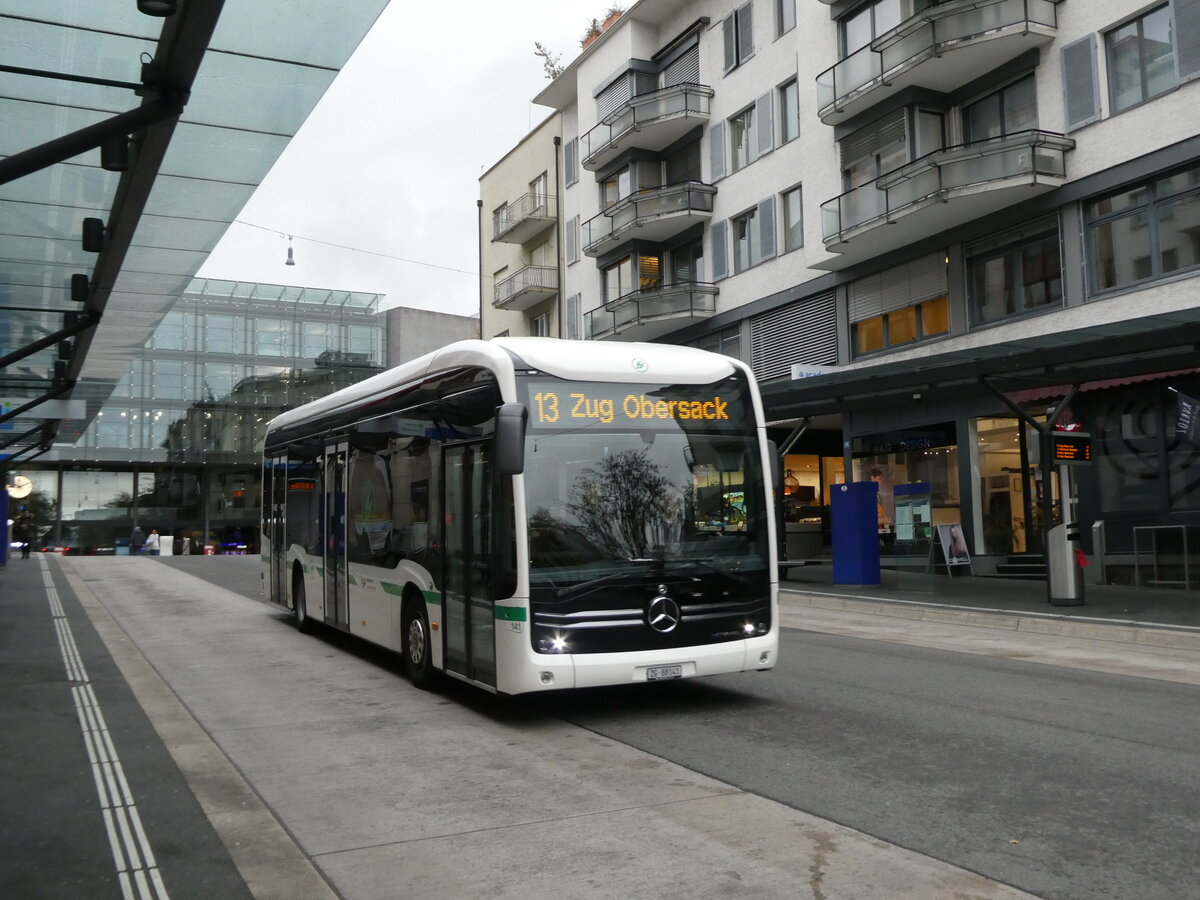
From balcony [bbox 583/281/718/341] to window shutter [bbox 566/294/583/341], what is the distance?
390cm

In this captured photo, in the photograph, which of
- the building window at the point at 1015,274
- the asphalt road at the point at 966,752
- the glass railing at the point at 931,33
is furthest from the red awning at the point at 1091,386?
the asphalt road at the point at 966,752

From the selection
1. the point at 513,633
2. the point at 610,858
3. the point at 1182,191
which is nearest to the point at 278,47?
the point at 513,633

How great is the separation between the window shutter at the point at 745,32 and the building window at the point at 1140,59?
12033mm

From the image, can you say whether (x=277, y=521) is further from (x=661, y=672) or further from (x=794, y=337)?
(x=794, y=337)

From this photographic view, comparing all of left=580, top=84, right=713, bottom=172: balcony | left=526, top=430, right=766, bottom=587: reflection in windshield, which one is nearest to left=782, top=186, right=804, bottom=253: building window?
left=580, top=84, right=713, bottom=172: balcony

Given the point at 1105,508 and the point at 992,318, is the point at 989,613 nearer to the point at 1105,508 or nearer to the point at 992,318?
the point at 1105,508

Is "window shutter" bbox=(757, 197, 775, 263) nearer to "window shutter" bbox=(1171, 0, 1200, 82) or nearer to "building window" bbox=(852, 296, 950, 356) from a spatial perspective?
"building window" bbox=(852, 296, 950, 356)

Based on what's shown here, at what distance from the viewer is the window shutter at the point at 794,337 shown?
2770cm

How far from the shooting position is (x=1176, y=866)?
4816mm

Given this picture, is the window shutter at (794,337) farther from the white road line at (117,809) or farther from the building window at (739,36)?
the white road line at (117,809)

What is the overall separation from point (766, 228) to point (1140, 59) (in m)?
11.2

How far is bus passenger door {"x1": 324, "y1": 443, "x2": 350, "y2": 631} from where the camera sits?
12531 millimetres

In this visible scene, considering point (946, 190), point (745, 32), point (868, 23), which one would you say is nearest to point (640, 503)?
point (946, 190)

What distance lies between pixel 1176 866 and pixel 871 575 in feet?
53.0
